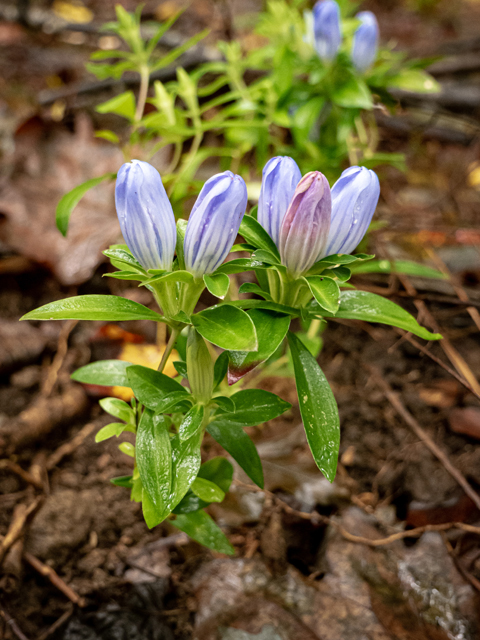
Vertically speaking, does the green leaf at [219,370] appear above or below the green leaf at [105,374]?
above

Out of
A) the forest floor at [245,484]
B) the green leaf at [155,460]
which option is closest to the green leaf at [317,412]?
the green leaf at [155,460]

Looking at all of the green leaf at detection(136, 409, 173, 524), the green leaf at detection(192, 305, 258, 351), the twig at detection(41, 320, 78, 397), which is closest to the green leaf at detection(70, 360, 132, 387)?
the green leaf at detection(136, 409, 173, 524)

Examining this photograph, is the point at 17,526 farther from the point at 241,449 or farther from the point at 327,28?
the point at 327,28

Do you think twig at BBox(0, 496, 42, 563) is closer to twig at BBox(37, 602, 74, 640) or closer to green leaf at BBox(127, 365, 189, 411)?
twig at BBox(37, 602, 74, 640)

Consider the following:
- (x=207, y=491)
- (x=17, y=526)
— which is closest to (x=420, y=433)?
(x=207, y=491)

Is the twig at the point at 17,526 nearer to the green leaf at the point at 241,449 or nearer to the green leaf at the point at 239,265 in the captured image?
the green leaf at the point at 241,449

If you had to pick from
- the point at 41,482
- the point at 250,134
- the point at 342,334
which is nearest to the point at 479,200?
the point at 342,334

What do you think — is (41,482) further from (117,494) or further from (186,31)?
(186,31)
